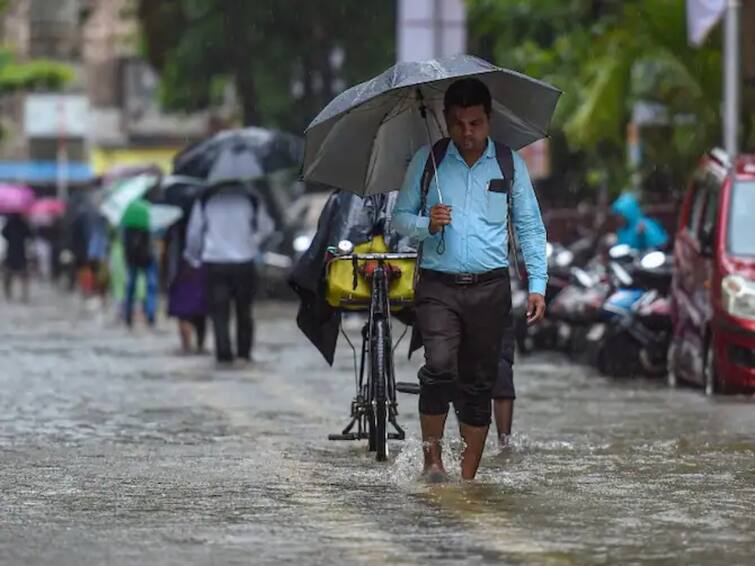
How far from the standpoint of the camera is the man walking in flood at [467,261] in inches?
410

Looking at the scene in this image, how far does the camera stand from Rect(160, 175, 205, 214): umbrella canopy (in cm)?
2123

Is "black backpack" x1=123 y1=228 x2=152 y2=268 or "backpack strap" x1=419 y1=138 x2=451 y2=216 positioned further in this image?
"black backpack" x1=123 y1=228 x2=152 y2=268

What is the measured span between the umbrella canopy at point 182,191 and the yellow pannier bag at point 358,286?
9175 mm

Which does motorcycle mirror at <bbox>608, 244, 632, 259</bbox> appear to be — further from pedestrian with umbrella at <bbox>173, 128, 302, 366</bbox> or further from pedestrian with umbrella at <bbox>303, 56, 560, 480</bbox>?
pedestrian with umbrella at <bbox>303, 56, 560, 480</bbox>

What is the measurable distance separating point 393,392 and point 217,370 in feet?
27.7

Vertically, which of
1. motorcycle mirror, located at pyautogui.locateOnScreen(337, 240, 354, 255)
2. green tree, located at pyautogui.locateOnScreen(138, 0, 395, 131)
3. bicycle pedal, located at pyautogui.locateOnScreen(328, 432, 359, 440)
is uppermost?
green tree, located at pyautogui.locateOnScreen(138, 0, 395, 131)

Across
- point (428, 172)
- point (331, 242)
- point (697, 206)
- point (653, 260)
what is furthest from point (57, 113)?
point (428, 172)

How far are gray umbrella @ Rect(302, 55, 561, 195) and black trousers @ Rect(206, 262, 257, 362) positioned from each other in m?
8.96

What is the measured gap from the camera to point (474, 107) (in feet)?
34.1

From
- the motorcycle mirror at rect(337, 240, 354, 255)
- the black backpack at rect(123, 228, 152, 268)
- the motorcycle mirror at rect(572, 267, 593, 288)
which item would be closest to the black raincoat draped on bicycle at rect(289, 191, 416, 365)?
the motorcycle mirror at rect(337, 240, 354, 255)

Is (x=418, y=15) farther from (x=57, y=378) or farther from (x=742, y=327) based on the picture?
(x=742, y=327)

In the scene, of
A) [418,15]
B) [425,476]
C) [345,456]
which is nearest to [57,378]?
[345,456]

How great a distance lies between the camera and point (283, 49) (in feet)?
139

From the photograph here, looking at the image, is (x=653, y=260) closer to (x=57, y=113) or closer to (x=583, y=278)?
(x=583, y=278)
